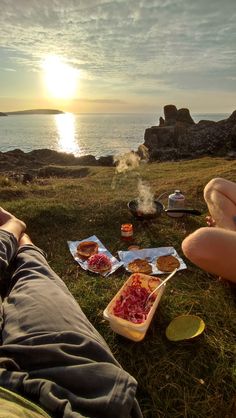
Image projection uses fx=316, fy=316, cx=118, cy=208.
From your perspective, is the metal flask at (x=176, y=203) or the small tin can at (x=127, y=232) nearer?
the small tin can at (x=127, y=232)

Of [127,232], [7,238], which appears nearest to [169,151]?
[127,232]

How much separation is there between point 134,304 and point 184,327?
569mm

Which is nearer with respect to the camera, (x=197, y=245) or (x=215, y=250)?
(x=215, y=250)

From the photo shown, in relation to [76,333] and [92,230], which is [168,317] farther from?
[92,230]

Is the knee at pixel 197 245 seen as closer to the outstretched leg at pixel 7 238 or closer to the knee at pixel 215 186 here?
the knee at pixel 215 186

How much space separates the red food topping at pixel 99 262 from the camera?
4438 millimetres

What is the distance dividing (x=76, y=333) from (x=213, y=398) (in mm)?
1334

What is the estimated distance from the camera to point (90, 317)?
3.56 metres

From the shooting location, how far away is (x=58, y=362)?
2.06 metres

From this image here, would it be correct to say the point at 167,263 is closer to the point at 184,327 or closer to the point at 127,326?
the point at 184,327

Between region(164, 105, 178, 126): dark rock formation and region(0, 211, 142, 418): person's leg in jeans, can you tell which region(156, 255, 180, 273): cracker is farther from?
region(164, 105, 178, 126): dark rock formation

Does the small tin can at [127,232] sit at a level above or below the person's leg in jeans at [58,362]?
below

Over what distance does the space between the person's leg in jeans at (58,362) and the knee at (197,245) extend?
168 cm

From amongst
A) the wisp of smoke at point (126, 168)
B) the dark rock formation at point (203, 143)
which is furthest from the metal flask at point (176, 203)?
the dark rock formation at point (203, 143)
